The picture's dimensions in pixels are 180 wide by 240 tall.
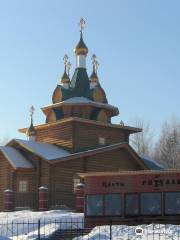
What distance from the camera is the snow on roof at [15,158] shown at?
3139 centimetres

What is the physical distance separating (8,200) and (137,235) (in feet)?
45.1

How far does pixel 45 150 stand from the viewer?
3225 cm

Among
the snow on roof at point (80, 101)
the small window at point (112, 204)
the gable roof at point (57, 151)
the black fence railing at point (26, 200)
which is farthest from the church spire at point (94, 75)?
the small window at point (112, 204)

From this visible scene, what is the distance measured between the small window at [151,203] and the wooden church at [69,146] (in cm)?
930

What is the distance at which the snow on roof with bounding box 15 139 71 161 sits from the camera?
3109cm

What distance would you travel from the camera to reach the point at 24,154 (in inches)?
1307

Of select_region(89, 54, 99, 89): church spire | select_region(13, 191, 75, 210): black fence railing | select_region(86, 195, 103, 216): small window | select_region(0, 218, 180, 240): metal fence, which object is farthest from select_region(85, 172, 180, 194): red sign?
select_region(89, 54, 99, 89): church spire

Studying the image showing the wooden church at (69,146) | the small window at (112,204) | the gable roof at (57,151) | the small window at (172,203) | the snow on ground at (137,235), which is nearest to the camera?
the snow on ground at (137,235)

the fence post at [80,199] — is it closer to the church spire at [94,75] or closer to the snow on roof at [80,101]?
the snow on roof at [80,101]

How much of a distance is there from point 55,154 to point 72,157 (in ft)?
4.35


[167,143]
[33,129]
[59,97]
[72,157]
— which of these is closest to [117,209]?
[72,157]

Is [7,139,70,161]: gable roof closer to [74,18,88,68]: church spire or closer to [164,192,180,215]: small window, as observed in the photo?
[74,18,88,68]: church spire

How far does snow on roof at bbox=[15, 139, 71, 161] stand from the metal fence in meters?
7.03

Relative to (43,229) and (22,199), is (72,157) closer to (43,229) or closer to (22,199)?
(22,199)
